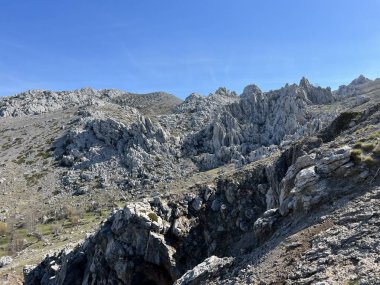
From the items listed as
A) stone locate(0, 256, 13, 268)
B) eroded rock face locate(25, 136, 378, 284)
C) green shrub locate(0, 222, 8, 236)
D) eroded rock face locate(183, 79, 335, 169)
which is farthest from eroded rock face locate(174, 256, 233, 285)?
eroded rock face locate(183, 79, 335, 169)

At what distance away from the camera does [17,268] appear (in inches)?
2453

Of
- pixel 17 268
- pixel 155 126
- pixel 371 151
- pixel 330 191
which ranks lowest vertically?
pixel 17 268

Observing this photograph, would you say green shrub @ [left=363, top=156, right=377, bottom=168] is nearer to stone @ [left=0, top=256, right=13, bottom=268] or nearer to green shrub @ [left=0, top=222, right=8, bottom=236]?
stone @ [left=0, top=256, right=13, bottom=268]

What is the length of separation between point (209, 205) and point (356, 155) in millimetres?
26237

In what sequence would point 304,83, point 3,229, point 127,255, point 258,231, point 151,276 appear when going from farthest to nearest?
1. point 304,83
2. point 3,229
3. point 127,255
4. point 151,276
5. point 258,231

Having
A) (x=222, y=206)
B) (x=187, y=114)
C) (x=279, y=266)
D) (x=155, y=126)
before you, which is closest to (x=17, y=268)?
(x=222, y=206)

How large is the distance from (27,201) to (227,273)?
99.7 metres

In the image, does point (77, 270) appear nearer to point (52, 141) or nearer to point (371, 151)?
point (371, 151)

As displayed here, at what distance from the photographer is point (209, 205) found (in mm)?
49031

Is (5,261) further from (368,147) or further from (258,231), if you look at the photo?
(368,147)

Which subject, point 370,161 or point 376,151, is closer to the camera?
point 370,161

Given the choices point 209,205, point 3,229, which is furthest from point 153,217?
point 3,229

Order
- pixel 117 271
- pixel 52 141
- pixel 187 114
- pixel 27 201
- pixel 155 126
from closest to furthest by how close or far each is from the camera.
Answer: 1. pixel 117 271
2. pixel 27 201
3. pixel 155 126
4. pixel 52 141
5. pixel 187 114

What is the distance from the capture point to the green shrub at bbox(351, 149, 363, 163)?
81.1 feet
